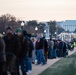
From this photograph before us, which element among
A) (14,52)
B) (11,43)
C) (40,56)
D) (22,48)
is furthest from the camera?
(40,56)

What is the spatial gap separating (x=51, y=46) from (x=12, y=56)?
20915mm

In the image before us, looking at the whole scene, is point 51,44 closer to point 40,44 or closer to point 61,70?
point 40,44

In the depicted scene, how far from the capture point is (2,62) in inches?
455

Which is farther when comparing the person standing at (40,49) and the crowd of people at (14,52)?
the person standing at (40,49)

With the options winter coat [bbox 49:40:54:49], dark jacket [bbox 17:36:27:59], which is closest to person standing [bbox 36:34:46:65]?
winter coat [bbox 49:40:54:49]

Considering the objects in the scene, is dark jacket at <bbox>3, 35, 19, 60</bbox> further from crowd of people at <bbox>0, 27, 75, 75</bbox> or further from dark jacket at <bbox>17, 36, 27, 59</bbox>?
dark jacket at <bbox>17, 36, 27, 59</bbox>

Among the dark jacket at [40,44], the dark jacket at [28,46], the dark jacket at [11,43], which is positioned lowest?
the dark jacket at [40,44]

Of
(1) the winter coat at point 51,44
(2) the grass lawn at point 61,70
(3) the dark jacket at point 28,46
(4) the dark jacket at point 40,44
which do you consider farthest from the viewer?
(1) the winter coat at point 51,44

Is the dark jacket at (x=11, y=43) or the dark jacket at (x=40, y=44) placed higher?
the dark jacket at (x=11, y=43)

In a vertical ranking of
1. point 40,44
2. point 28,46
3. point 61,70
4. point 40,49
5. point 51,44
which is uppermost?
point 28,46

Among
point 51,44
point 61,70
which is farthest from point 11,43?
point 51,44

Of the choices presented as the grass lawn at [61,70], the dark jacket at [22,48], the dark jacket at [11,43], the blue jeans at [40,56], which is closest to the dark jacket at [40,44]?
the blue jeans at [40,56]

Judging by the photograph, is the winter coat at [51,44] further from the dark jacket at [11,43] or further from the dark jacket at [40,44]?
the dark jacket at [11,43]

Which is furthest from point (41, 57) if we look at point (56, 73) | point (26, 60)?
point (26, 60)
